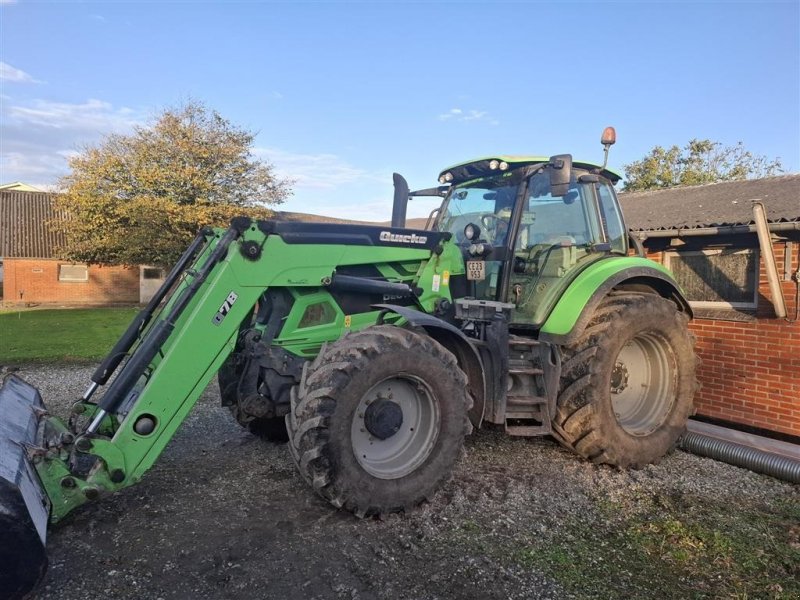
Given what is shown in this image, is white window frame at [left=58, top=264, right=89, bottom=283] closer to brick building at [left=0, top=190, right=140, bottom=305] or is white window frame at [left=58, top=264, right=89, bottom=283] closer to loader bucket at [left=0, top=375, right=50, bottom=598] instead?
brick building at [left=0, top=190, right=140, bottom=305]

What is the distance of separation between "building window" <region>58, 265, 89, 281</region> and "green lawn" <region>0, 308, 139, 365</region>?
586cm

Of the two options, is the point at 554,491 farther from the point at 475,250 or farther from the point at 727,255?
the point at 727,255

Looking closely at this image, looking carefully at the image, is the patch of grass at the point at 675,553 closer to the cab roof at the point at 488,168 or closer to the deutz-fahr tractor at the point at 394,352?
the deutz-fahr tractor at the point at 394,352

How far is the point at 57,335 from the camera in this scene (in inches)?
545

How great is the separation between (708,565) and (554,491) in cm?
127

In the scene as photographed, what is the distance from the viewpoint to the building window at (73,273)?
2558 centimetres

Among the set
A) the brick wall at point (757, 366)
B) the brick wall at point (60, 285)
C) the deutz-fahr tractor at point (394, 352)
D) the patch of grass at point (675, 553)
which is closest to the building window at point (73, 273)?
the brick wall at point (60, 285)

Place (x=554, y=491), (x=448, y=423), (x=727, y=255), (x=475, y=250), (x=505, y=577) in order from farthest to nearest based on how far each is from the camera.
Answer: (x=727, y=255), (x=475, y=250), (x=554, y=491), (x=448, y=423), (x=505, y=577)

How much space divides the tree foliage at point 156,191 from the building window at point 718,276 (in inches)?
595

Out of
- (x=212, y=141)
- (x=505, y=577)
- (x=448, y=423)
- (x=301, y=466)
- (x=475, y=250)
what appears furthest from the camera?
(x=212, y=141)

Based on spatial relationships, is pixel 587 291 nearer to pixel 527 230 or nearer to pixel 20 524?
pixel 527 230

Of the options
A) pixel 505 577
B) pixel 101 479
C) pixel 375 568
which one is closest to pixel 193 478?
pixel 101 479

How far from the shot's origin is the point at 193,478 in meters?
4.77

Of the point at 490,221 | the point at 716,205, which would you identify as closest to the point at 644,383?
the point at 490,221
